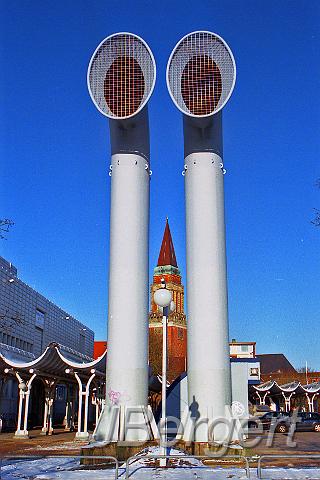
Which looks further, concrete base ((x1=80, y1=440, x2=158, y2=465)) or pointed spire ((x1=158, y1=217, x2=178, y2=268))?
pointed spire ((x1=158, y1=217, x2=178, y2=268))

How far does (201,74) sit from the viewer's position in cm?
2016

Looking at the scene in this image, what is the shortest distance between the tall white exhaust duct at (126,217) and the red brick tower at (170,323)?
178ft

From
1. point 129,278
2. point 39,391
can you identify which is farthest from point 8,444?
point 39,391

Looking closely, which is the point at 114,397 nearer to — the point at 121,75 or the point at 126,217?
the point at 126,217

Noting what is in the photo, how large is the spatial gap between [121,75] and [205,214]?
588cm

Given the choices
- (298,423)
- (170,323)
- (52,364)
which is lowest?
(298,423)

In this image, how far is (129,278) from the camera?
1928 cm

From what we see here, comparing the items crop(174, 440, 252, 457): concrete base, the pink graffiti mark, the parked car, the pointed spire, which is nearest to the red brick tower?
the pointed spire

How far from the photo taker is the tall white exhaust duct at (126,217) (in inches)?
733

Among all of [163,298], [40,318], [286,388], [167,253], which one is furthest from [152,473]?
[167,253]

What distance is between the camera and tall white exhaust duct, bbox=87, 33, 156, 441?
61.1ft

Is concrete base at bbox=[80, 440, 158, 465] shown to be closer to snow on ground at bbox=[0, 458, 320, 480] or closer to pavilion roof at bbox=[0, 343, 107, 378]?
snow on ground at bbox=[0, 458, 320, 480]

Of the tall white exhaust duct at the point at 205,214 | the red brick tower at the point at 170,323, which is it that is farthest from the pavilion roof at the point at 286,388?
the tall white exhaust duct at the point at 205,214

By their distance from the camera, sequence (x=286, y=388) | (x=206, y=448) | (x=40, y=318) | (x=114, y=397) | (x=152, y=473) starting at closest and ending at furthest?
(x=152, y=473) < (x=206, y=448) < (x=114, y=397) < (x=286, y=388) < (x=40, y=318)
